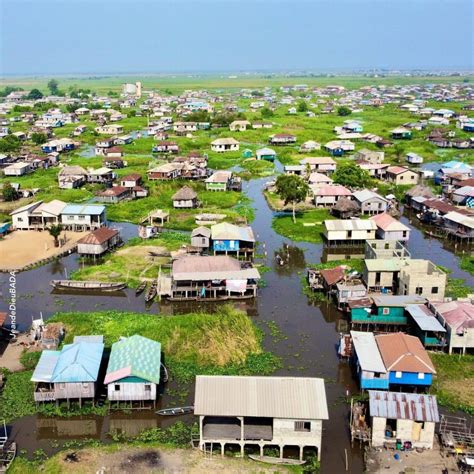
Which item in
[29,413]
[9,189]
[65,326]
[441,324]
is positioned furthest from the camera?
[9,189]

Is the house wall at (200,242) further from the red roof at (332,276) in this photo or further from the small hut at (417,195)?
the small hut at (417,195)

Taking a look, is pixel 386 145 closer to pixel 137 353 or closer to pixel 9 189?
pixel 9 189

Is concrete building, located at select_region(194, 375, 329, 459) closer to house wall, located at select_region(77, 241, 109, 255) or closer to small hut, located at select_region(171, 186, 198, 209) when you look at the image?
house wall, located at select_region(77, 241, 109, 255)

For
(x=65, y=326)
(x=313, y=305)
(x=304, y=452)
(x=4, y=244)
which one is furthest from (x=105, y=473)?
(x=4, y=244)

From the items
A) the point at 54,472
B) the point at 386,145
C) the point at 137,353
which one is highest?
the point at 386,145

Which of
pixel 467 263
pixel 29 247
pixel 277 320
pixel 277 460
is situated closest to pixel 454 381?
pixel 277 460

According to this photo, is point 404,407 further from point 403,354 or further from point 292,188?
point 292,188
